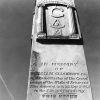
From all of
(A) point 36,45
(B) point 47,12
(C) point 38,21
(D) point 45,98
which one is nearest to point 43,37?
(A) point 36,45

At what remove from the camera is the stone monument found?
1064 centimetres

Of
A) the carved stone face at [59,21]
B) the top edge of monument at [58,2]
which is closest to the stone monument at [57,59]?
the carved stone face at [59,21]

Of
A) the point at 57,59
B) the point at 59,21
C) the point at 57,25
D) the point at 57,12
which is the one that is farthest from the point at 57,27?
the point at 57,59

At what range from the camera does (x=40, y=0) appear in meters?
A: 15.4

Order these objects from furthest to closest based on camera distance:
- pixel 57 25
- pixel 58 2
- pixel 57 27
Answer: pixel 58 2
pixel 57 25
pixel 57 27

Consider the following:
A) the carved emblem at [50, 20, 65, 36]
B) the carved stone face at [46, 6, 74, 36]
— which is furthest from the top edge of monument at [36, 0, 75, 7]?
the carved emblem at [50, 20, 65, 36]

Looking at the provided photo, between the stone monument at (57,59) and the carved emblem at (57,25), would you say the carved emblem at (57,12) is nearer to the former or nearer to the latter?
the stone monument at (57,59)

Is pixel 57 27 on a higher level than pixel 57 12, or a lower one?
lower

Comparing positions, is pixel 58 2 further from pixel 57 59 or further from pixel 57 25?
pixel 57 59

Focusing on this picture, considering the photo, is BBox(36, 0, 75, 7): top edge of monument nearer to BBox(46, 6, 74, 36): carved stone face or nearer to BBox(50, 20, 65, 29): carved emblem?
BBox(46, 6, 74, 36): carved stone face

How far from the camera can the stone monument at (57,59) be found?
1064cm

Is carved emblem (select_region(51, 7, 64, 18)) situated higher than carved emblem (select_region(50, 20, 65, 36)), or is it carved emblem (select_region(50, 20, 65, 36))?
carved emblem (select_region(51, 7, 64, 18))

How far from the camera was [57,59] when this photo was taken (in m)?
11.8

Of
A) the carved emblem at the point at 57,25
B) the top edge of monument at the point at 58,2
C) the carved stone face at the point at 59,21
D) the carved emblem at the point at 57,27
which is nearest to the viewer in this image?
the carved emblem at the point at 57,27
